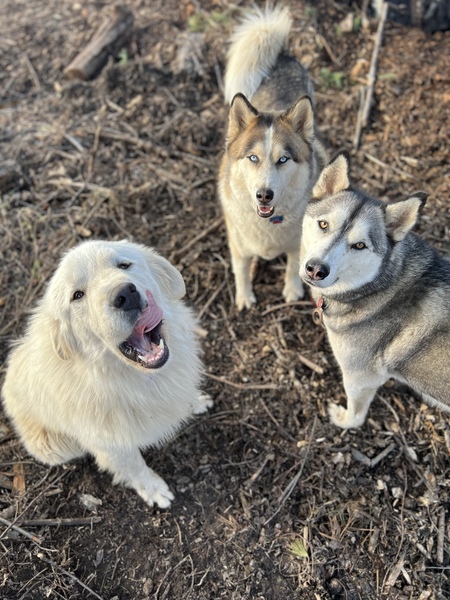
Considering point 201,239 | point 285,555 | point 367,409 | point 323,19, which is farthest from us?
point 323,19

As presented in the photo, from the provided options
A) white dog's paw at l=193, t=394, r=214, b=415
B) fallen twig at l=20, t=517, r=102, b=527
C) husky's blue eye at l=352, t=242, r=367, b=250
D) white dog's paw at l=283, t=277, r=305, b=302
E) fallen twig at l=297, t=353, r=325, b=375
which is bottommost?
fallen twig at l=20, t=517, r=102, b=527

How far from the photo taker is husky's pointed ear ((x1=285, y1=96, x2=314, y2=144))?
3608 millimetres

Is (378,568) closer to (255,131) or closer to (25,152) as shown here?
(255,131)

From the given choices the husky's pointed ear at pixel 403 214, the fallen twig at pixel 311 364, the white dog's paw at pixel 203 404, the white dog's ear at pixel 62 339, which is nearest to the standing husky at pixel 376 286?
the husky's pointed ear at pixel 403 214

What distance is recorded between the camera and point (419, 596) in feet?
9.98

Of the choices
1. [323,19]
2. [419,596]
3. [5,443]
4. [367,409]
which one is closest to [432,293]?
[367,409]

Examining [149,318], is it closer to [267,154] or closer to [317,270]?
[317,270]

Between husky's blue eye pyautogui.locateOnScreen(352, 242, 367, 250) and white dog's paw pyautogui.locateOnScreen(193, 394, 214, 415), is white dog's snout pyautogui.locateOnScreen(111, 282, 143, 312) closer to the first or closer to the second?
husky's blue eye pyautogui.locateOnScreen(352, 242, 367, 250)

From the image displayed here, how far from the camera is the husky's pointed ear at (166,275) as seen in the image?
2.92 meters

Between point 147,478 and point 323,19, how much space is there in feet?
21.1

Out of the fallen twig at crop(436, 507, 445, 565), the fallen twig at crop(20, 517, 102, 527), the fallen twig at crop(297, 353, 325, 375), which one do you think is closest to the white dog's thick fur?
the fallen twig at crop(20, 517, 102, 527)

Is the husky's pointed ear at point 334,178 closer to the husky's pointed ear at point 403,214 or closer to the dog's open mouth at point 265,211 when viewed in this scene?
the husky's pointed ear at point 403,214

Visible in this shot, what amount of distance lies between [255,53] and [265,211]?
83.7 inches

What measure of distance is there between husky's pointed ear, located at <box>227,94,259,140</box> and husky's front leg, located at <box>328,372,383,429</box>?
7.52 feet
